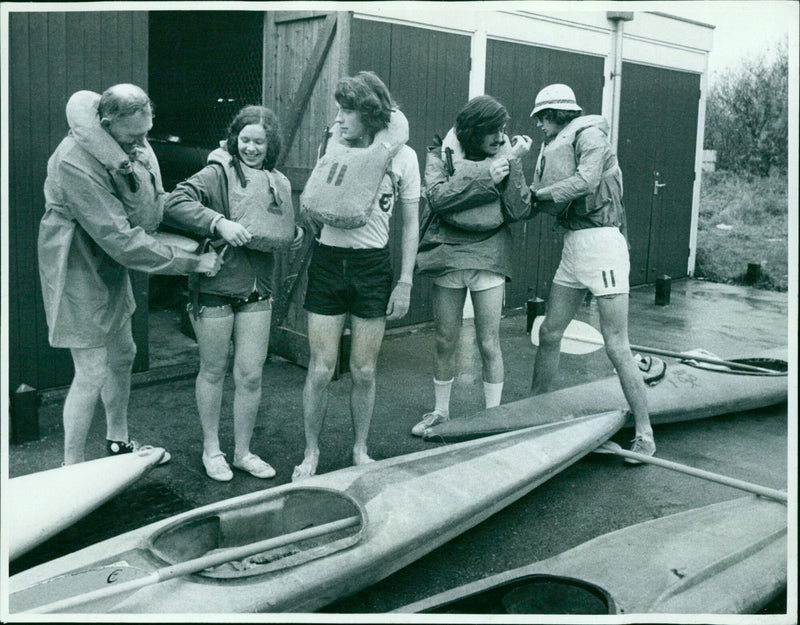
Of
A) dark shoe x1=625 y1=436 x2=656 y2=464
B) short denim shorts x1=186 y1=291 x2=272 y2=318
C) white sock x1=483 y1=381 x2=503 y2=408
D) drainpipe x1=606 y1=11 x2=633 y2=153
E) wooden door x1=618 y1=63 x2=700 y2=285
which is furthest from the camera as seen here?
wooden door x1=618 y1=63 x2=700 y2=285

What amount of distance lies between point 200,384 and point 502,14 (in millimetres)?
5256

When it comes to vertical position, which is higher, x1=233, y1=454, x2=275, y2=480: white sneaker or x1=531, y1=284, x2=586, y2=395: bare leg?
x1=531, y1=284, x2=586, y2=395: bare leg

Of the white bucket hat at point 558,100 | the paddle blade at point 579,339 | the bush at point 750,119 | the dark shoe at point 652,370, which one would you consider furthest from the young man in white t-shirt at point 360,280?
the bush at point 750,119

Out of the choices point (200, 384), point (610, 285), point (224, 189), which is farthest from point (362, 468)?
point (610, 285)

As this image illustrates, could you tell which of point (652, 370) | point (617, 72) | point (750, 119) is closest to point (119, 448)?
point (652, 370)

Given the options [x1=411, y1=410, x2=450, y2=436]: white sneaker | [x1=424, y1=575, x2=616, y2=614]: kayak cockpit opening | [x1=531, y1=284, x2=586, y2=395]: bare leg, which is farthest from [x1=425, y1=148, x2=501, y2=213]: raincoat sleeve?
[x1=424, y1=575, x2=616, y2=614]: kayak cockpit opening

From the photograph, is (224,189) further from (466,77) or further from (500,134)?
(466,77)

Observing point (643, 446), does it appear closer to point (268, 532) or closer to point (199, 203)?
point (268, 532)

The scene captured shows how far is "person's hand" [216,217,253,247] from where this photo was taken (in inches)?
150

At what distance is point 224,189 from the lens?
3963mm

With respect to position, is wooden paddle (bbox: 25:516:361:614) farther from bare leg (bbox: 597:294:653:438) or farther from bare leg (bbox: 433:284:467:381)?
bare leg (bbox: 597:294:653:438)

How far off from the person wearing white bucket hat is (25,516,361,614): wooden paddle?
2.00 meters

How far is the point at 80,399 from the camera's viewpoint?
12.6 feet

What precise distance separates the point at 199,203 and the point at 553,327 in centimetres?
214
